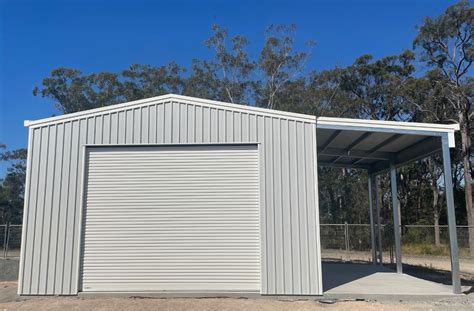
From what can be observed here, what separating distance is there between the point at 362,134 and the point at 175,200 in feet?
15.6

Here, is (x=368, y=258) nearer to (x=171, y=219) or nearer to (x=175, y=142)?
(x=171, y=219)

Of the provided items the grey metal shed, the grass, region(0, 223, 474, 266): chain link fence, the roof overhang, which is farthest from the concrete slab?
the grass

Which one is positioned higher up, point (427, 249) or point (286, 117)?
point (286, 117)

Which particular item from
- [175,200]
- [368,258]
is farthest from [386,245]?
[175,200]

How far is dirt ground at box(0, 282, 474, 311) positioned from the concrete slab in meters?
0.32

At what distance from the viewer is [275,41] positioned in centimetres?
3041

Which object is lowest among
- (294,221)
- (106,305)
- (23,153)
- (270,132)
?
(106,305)

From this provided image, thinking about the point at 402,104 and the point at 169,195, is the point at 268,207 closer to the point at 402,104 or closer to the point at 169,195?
the point at 169,195

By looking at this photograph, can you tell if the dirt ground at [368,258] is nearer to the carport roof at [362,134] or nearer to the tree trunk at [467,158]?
the tree trunk at [467,158]

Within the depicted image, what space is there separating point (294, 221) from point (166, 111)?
3537 millimetres

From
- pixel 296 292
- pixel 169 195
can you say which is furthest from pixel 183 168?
pixel 296 292

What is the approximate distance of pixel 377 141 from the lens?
11195 mm

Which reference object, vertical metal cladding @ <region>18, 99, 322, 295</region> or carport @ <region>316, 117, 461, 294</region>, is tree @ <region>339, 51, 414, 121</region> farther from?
vertical metal cladding @ <region>18, 99, 322, 295</region>

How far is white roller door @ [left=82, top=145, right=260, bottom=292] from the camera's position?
8883 millimetres
